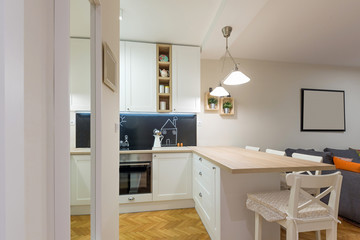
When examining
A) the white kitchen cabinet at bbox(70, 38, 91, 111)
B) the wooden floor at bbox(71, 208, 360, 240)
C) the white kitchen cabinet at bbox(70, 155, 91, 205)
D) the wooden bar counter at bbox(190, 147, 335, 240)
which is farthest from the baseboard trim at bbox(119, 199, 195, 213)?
the white kitchen cabinet at bbox(70, 38, 91, 111)

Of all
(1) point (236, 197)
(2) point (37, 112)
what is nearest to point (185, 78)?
(1) point (236, 197)

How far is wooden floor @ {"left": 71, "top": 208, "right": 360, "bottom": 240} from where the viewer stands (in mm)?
1894

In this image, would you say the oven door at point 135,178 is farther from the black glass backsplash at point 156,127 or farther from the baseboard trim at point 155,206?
the black glass backsplash at point 156,127

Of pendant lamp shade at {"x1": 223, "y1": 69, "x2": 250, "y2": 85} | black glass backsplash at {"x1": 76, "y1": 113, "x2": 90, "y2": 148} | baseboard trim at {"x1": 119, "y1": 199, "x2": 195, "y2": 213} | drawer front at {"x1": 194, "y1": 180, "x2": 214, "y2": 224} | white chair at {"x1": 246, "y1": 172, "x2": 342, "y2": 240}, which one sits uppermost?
pendant lamp shade at {"x1": 223, "y1": 69, "x2": 250, "y2": 85}

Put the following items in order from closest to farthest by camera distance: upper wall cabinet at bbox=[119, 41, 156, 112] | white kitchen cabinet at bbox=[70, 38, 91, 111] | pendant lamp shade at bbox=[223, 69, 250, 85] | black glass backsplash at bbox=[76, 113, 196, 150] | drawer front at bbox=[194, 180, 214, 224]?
white kitchen cabinet at bbox=[70, 38, 91, 111] < drawer front at bbox=[194, 180, 214, 224] < pendant lamp shade at bbox=[223, 69, 250, 85] < upper wall cabinet at bbox=[119, 41, 156, 112] < black glass backsplash at bbox=[76, 113, 196, 150]

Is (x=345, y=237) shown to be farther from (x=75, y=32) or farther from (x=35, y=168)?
(x=75, y=32)

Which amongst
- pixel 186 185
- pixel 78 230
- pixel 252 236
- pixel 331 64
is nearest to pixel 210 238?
pixel 252 236

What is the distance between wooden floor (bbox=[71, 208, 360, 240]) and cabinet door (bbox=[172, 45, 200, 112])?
163cm

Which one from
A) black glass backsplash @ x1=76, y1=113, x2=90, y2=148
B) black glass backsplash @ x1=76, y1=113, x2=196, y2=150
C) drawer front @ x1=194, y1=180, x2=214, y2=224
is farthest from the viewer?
black glass backsplash @ x1=76, y1=113, x2=196, y2=150

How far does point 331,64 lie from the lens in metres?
3.77

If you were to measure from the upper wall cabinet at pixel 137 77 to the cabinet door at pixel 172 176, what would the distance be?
34.5 inches

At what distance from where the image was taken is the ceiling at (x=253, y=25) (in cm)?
192

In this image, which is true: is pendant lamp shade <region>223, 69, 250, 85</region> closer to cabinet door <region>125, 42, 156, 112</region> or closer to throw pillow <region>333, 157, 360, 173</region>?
cabinet door <region>125, 42, 156, 112</region>

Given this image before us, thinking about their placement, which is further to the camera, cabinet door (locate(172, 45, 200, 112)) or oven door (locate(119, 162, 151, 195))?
cabinet door (locate(172, 45, 200, 112))
